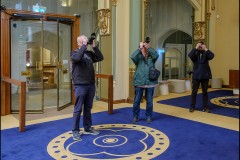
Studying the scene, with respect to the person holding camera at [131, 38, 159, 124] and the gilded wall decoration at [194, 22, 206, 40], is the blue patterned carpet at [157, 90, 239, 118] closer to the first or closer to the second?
the person holding camera at [131, 38, 159, 124]

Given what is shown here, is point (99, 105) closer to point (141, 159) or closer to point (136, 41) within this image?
point (136, 41)

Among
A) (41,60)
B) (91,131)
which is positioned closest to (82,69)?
(91,131)

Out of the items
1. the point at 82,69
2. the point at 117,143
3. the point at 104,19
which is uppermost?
the point at 104,19

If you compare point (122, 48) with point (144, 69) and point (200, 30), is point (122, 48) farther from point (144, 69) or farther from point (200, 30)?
point (200, 30)

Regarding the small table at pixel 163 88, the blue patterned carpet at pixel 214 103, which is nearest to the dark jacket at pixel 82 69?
the blue patterned carpet at pixel 214 103

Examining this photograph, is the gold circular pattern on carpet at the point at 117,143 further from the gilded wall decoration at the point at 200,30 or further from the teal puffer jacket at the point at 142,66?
the gilded wall decoration at the point at 200,30

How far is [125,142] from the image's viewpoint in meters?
3.19

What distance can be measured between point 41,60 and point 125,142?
2966 millimetres

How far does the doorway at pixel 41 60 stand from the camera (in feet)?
16.7

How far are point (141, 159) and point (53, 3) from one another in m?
5.11

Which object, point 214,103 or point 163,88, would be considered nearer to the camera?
point 214,103

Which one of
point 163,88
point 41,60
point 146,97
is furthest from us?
point 163,88

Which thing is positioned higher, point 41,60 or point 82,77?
point 41,60

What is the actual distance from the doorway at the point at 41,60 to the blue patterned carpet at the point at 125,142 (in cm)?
145
